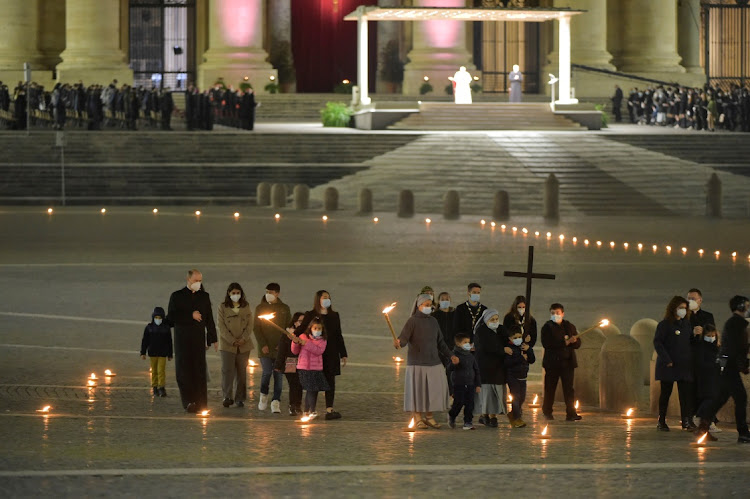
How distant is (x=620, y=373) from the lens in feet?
46.4

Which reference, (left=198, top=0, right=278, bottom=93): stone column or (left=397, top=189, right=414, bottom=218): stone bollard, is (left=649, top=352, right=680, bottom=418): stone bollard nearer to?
(left=397, top=189, right=414, bottom=218): stone bollard

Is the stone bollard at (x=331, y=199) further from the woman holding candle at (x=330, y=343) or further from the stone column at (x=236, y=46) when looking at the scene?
the woman holding candle at (x=330, y=343)

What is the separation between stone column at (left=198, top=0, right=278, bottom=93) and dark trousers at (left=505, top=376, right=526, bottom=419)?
4414 centimetres

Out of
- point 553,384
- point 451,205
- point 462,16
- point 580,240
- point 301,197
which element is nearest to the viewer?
point 553,384

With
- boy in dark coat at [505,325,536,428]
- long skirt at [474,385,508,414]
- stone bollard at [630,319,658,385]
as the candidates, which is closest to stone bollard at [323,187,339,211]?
stone bollard at [630,319,658,385]

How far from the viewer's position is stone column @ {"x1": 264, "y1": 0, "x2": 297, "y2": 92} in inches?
2438

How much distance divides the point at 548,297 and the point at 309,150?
2198cm

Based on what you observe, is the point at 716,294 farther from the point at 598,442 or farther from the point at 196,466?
the point at 196,466

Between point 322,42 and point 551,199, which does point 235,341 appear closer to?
point 551,199

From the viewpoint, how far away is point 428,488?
10.2m

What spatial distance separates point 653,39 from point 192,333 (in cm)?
4974

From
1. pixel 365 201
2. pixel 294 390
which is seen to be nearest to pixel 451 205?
pixel 365 201

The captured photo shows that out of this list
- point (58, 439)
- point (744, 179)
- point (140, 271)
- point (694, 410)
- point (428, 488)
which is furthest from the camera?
point (744, 179)

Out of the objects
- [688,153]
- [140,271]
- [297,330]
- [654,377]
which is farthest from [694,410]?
[688,153]
